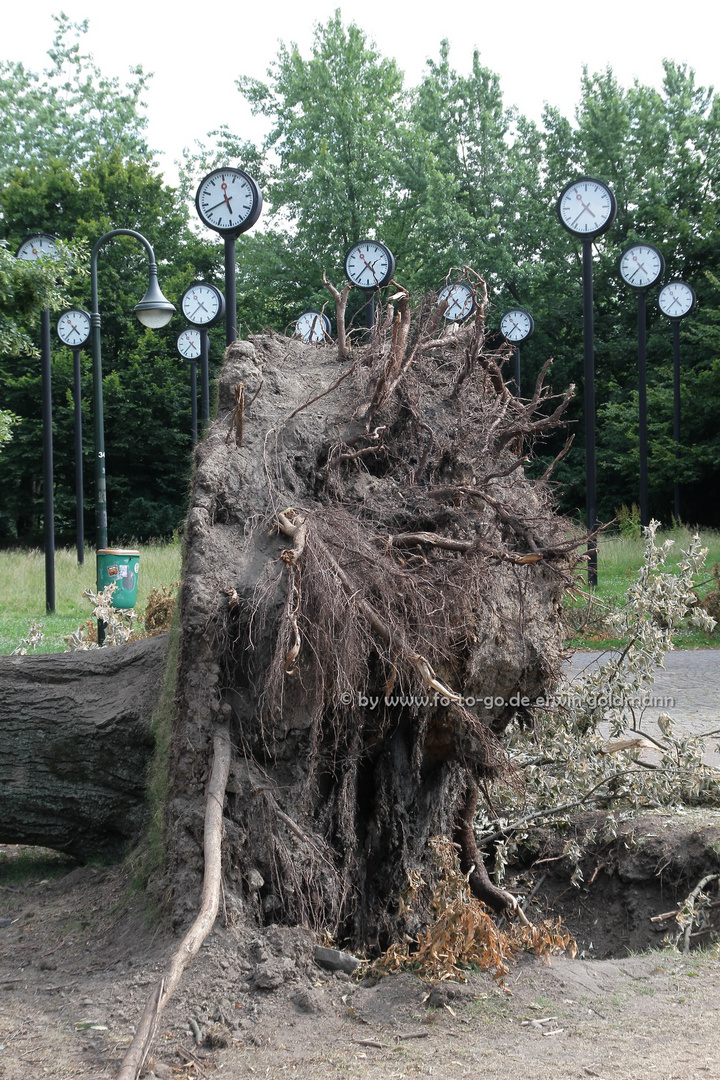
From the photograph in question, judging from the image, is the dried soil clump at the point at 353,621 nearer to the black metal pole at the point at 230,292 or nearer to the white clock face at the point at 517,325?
the black metal pole at the point at 230,292

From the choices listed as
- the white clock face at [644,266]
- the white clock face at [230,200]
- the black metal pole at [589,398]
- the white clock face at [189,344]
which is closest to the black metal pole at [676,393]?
the white clock face at [644,266]

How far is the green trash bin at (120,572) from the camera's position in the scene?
451 inches

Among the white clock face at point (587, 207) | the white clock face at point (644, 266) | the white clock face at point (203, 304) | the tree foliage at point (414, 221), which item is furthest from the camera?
the tree foliage at point (414, 221)

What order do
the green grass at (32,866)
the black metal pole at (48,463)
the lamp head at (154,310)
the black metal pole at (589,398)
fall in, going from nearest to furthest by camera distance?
the green grass at (32,866), the lamp head at (154,310), the black metal pole at (589,398), the black metal pole at (48,463)

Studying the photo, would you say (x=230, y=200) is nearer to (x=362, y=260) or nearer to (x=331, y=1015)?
(x=362, y=260)

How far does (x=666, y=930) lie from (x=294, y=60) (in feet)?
126

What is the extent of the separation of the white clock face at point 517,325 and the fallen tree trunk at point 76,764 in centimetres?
1784

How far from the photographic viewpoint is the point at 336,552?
13.0 ft

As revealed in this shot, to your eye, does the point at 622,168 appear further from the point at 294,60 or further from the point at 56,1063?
the point at 56,1063

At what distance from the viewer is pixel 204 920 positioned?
10.2ft

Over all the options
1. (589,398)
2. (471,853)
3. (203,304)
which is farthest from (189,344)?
(471,853)

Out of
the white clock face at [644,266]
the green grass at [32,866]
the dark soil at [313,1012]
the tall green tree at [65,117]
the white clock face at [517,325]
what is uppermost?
the tall green tree at [65,117]

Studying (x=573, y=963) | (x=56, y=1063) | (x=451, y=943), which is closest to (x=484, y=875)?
(x=573, y=963)

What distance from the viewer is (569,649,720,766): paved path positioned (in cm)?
754
